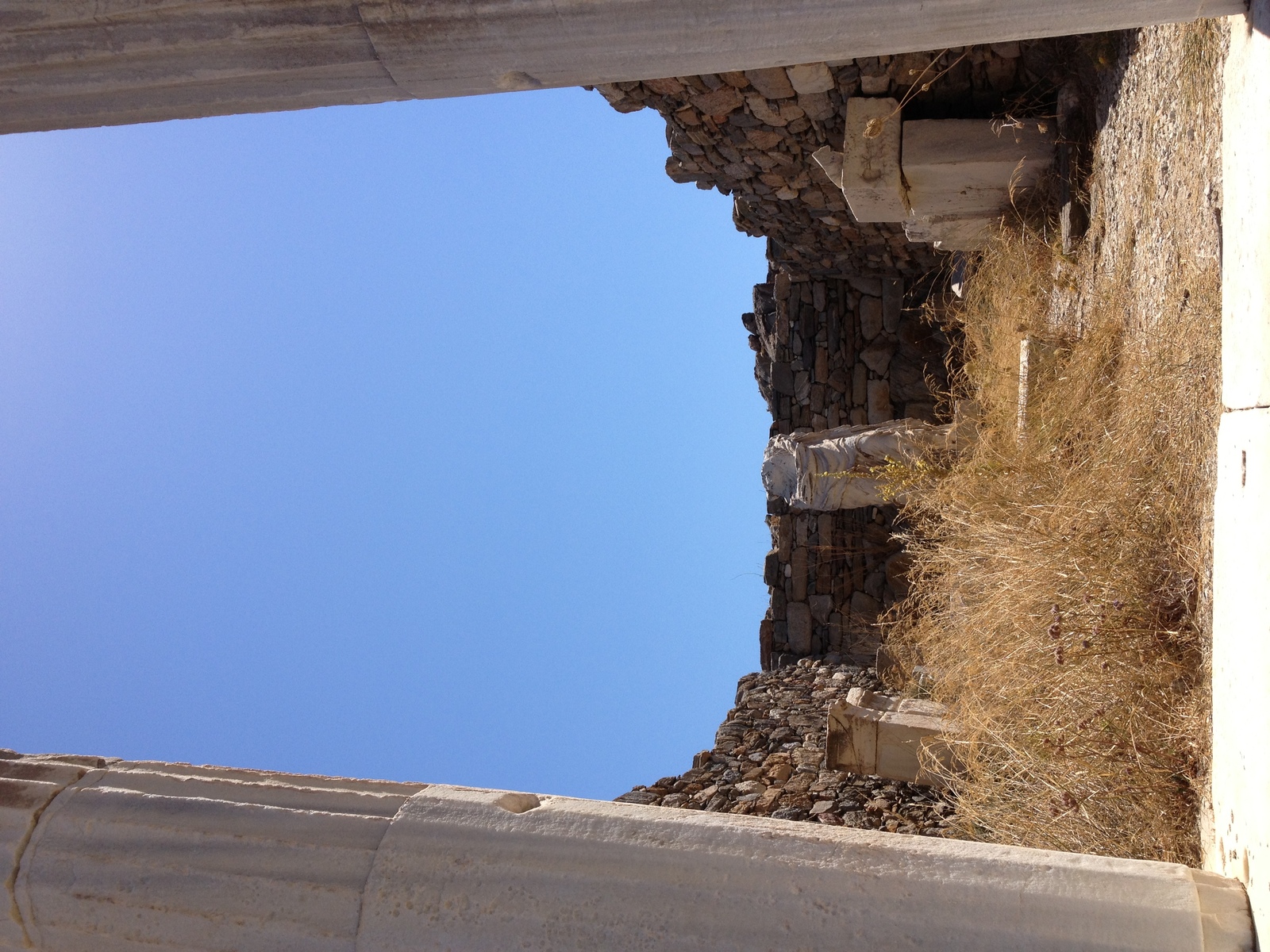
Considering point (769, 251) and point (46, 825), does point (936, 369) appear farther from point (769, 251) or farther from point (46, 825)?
point (46, 825)

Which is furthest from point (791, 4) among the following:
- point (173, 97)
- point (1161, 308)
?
point (1161, 308)

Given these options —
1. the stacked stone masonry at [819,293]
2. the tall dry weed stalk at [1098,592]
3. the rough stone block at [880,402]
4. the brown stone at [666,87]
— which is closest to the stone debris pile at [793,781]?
the tall dry weed stalk at [1098,592]

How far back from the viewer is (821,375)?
32.1 ft

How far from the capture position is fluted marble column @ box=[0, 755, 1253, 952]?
82.4 inches

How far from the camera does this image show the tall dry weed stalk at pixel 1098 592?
10.1 ft

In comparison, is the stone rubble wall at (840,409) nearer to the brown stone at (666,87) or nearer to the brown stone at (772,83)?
the brown stone at (772,83)

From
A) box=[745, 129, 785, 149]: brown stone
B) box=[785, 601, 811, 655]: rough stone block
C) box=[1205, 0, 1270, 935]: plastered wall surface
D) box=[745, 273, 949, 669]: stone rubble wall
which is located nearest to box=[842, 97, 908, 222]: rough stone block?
box=[745, 129, 785, 149]: brown stone

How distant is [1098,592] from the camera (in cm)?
350

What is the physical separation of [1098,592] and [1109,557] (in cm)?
14

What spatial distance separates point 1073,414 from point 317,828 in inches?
155

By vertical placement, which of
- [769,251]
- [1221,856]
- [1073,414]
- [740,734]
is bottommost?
[740,734]

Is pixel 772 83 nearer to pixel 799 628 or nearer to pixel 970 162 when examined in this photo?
pixel 970 162

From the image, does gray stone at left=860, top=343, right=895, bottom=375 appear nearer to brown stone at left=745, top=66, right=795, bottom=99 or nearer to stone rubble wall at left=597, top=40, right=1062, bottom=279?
stone rubble wall at left=597, top=40, right=1062, bottom=279

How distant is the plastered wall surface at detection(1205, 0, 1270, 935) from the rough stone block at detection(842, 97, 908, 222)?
3.84 meters
